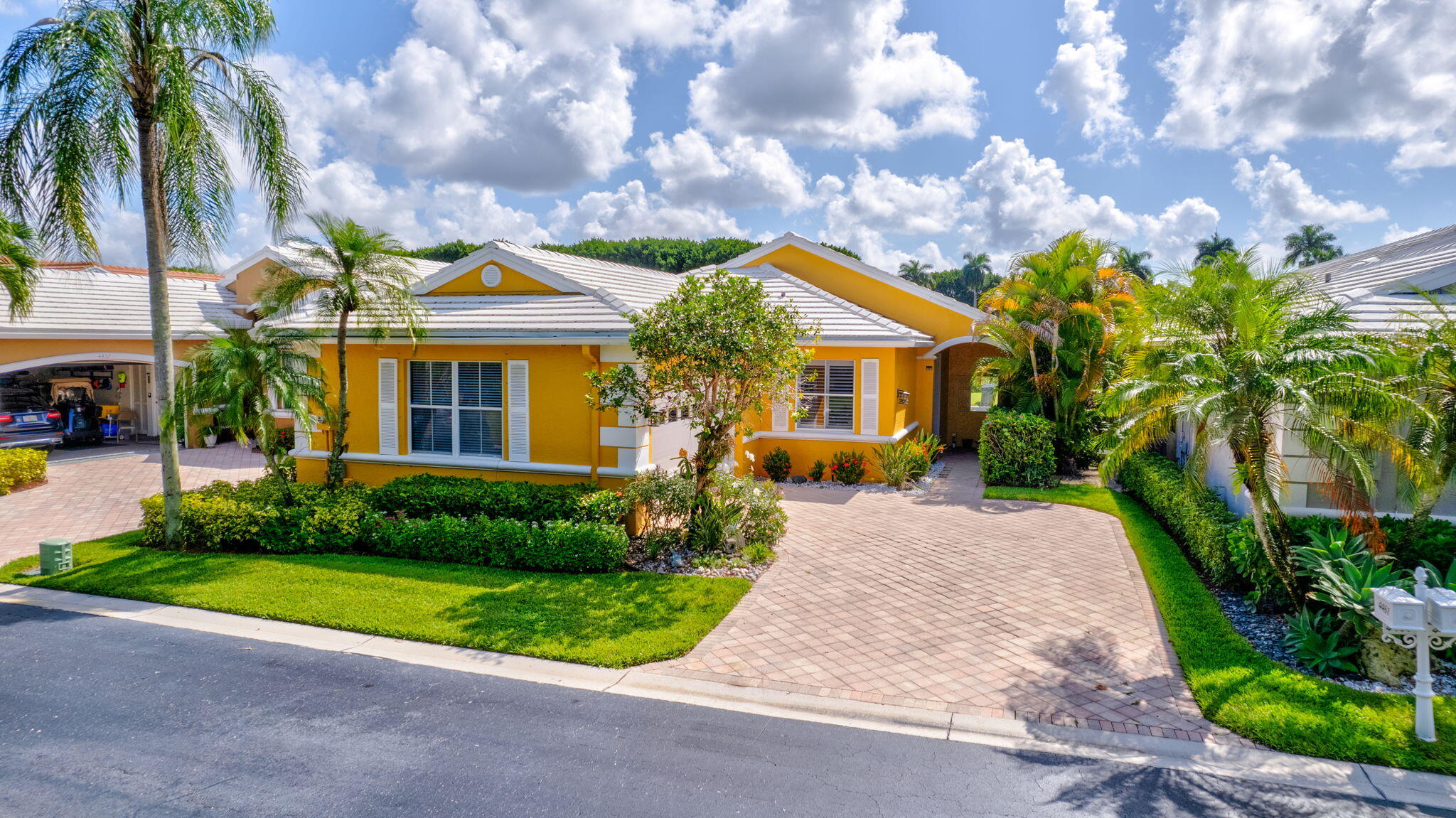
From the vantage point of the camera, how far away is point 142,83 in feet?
34.2

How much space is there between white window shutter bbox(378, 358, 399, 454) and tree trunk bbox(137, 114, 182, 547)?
9.13 feet

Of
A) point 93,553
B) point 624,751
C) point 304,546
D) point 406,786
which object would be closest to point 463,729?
point 406,786

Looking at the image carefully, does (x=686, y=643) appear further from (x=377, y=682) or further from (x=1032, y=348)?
(x=1032, y=348)

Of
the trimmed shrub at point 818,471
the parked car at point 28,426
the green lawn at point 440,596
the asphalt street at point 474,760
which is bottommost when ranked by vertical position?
the asphalt street at point 474,760

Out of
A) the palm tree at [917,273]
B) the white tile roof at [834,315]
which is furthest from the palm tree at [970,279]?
the white tile roof at [834,315]

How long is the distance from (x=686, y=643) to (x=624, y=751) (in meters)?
2.01

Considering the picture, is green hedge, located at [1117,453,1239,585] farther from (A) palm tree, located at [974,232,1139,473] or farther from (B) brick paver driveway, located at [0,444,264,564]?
(B) brick paver driveway, located at [0,444,264,564]

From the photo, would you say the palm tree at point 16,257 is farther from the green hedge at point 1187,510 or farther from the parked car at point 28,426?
the green hedge at point 1187,510

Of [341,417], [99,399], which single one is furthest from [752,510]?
[99,399]

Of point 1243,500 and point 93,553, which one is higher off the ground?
point 1243,500

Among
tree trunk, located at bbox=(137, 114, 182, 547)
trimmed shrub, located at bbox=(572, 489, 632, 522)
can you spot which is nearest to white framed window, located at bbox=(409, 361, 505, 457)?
trimmed shrub, located at bbox=(572, 489, 632, 522)

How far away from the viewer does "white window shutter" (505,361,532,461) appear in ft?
40.4

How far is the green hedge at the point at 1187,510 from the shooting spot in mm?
9602

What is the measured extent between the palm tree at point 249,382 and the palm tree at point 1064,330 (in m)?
13.7
